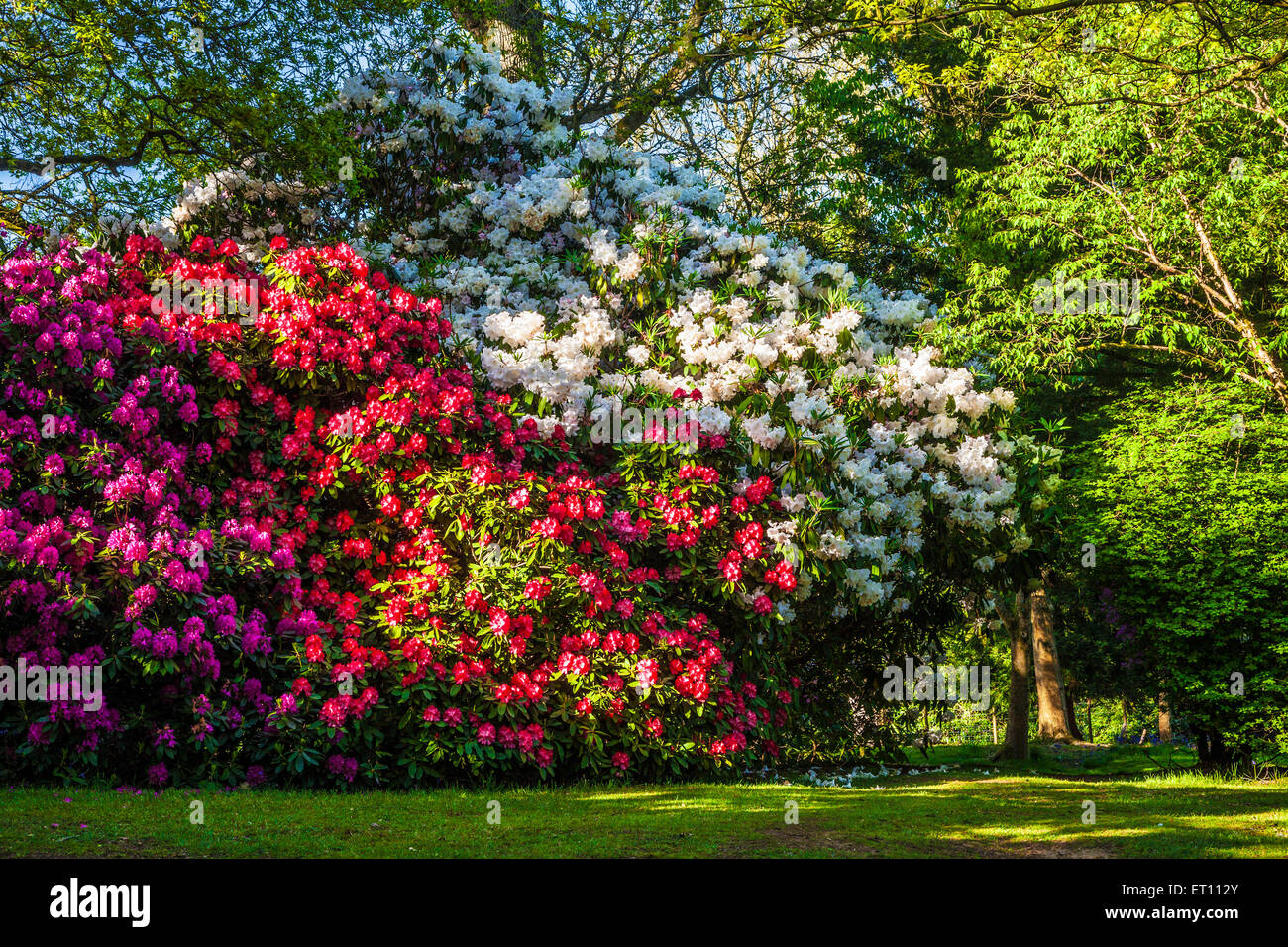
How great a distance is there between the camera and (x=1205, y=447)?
11344 millimetres

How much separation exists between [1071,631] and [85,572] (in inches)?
739

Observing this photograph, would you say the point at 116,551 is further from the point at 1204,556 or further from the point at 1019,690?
the point at 1019,690

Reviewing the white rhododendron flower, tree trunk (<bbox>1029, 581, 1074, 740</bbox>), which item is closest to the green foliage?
the white rhododendron flower

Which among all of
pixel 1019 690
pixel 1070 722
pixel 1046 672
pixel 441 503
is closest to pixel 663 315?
pixel 441 503

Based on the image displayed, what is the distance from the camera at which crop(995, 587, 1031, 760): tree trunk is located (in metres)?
16.6

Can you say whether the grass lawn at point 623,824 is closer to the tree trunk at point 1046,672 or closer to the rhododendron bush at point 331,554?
the rhododendron bush at point 331,554

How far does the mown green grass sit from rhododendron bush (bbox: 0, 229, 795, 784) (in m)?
0.46

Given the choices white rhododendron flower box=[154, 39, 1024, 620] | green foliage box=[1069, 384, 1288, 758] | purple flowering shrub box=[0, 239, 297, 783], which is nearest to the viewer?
purple flowering shrub box=[0, 239, 297, 783]

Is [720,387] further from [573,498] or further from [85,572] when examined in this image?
[85,572]

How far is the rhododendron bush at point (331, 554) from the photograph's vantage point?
21.4 feet

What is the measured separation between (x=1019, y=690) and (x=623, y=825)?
12.9 m

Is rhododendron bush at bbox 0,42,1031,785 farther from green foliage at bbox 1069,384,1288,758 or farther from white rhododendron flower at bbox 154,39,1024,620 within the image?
green foliage at bbox 1069,384,1288,758
